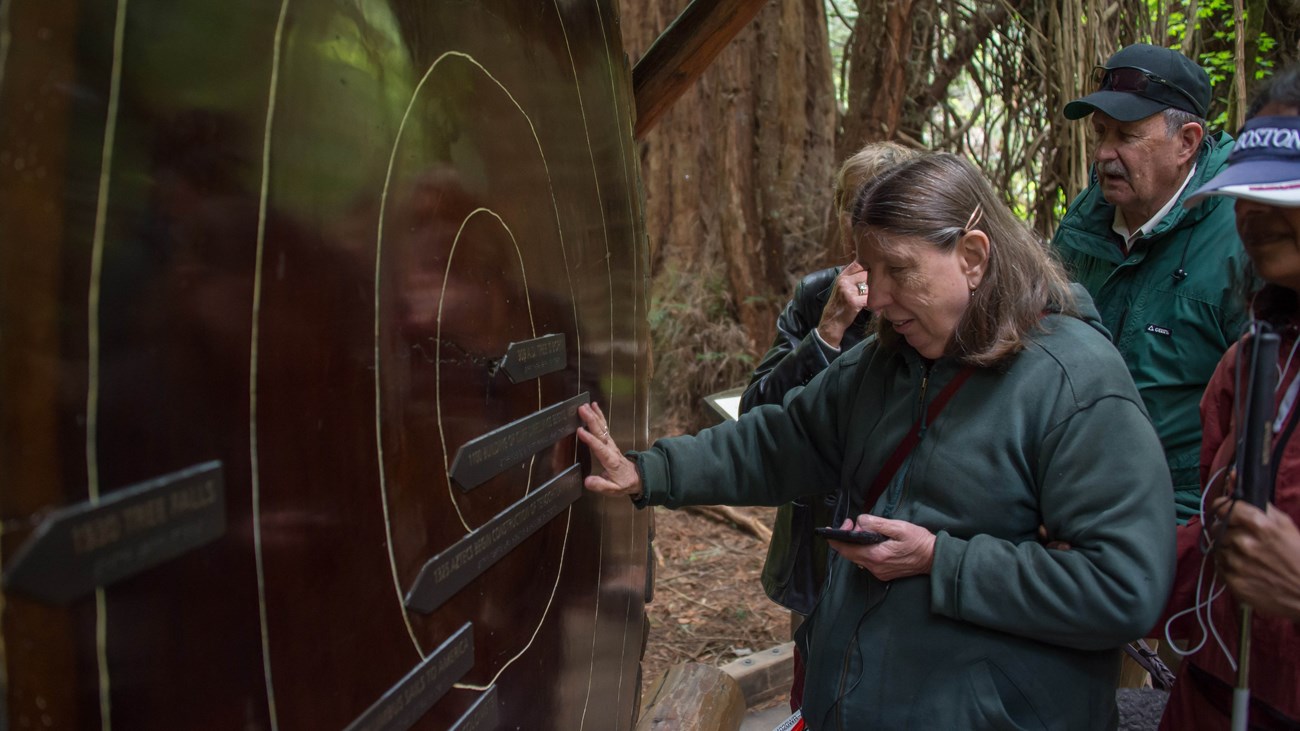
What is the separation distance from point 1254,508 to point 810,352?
3.58 feet

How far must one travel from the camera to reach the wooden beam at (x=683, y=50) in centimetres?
192

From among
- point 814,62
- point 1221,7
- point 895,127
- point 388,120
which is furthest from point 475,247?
point 814,62

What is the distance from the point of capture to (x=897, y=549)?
1.49m

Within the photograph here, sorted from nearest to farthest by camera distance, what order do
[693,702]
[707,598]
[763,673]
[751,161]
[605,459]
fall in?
1. [605,459]
2. [693,702]
3. [763,673]
4. [707,598]
5. [751,161]

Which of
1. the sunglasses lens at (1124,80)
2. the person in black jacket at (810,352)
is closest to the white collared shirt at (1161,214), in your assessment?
the sunglasses lens at (1124,80)

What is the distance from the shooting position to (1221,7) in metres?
4.23

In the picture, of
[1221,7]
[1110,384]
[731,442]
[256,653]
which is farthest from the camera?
[1221,7]

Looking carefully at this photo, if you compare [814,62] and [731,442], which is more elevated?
[814,62]

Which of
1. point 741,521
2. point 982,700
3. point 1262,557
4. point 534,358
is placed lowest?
point 741,521

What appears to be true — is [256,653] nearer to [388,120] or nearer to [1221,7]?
[388,120]

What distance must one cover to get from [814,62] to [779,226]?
36.3 inches

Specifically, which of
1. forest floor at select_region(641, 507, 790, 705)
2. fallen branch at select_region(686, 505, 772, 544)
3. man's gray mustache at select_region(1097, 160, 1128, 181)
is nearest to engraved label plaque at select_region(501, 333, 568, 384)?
man's gray mustache at select_region(1097, 160, 1128, 181)

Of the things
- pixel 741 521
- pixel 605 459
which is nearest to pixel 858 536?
pixel 605 459

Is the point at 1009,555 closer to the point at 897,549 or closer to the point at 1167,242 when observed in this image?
the point at 897,549
